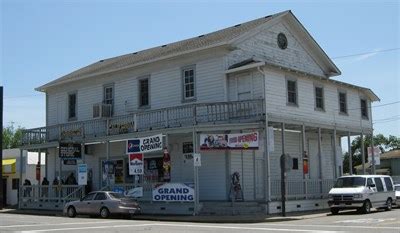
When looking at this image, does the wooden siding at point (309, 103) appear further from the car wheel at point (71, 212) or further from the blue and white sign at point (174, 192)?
the car wheel at point (71, 212)

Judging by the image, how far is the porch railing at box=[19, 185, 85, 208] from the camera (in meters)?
30.4

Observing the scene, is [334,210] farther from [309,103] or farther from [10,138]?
[10,138]

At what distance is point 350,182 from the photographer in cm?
2586

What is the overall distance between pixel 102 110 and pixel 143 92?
282cm

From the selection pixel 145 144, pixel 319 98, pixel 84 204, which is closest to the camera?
pixel 84 204

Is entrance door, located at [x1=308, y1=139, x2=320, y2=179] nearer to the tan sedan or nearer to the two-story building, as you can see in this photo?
the two-story building

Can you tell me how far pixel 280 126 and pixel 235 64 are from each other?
13.0 ft

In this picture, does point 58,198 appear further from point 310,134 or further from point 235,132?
point 310,134

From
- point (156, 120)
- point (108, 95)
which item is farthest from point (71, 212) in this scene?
point (108, 95)

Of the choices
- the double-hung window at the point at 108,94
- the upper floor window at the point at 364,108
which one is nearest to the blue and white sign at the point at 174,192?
the double-hung window at the point at 108,94

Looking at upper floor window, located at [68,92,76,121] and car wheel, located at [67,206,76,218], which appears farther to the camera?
upper floor window, located at [68,92,76,121]

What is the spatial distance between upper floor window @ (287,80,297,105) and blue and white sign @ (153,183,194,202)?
712cm

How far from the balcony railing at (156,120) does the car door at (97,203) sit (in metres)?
4.21

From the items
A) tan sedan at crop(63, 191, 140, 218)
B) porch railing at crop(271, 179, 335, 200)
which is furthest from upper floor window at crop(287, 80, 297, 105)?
tan sedan at crop(63, 191, 140, 218)
